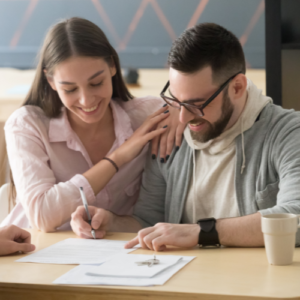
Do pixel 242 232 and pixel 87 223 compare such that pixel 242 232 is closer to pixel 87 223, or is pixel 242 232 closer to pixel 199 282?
pixel 199 282

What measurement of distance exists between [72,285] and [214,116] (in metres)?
0.68

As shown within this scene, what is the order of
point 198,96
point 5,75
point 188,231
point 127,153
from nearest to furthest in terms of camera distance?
point 188,231, point 198,96, point 127,153, point 5,75

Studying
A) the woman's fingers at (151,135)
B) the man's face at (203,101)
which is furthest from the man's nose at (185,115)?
the woman's fingers at (151,135)

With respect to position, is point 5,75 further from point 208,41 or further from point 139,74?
point 208,41

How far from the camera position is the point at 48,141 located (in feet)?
5.47

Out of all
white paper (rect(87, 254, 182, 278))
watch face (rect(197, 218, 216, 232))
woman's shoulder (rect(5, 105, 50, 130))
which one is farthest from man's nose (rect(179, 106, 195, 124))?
woman's shoulder (rect(5, 105, 50, 130))

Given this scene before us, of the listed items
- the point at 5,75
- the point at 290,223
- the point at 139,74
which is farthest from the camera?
the point at 5,75

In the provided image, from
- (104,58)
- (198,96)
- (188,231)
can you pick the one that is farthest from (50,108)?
(188,231)

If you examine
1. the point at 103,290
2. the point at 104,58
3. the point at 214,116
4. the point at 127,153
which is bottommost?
the point at 103,290

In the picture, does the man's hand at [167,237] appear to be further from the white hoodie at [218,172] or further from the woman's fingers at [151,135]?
the woman's fingers at [151,135]

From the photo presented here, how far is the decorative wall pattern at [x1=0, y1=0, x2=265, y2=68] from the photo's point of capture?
2.94 m

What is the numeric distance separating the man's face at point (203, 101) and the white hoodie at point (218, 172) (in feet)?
0.13

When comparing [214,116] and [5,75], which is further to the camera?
[5,75]

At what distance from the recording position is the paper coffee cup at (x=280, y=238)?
3.39ft
